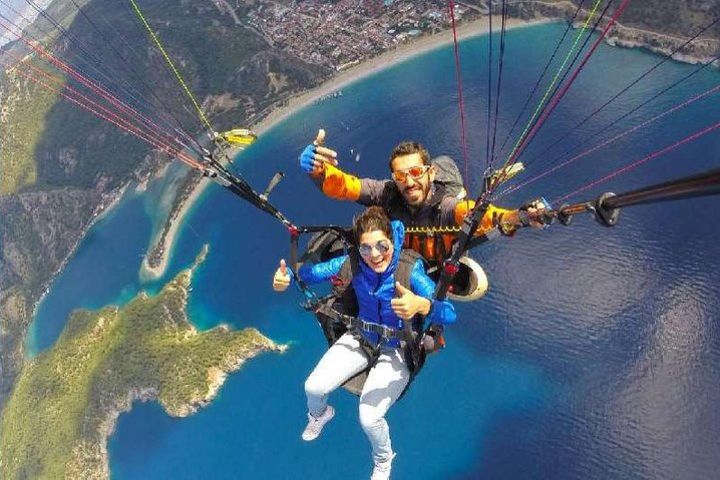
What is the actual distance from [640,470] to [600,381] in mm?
5571

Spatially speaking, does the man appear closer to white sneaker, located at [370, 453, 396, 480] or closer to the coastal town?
white sneaker, located at [370, 453, 396, 480]

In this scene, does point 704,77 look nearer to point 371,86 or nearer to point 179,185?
point 371,86

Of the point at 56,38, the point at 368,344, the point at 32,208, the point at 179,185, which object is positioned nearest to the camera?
the point at 368,344

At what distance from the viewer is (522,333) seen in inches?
1567

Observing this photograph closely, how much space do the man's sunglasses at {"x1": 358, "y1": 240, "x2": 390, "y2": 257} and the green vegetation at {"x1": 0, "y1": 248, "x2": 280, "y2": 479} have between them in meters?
40.5

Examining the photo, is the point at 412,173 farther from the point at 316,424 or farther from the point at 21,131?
the point at 21,131

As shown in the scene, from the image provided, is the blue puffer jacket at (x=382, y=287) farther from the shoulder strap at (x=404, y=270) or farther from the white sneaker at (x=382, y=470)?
the white sneaker at (x=382, y=470)

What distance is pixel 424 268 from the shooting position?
6531mm

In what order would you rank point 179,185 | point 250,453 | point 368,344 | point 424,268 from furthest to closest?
1. point 179,185
2. point 250,453
3. point 368,344
4. point 424,268

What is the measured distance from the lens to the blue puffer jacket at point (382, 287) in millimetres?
5996

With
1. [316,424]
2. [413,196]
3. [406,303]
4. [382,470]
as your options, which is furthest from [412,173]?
[382,470]

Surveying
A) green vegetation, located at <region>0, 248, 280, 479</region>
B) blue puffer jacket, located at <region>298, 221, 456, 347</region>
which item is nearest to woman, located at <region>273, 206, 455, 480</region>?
blue puffer jacket, located at <region>298, 221, 456, 347</region>

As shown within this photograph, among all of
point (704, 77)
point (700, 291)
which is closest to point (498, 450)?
point (700, 291)

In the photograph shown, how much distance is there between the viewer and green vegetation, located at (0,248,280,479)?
45812 millimetres
